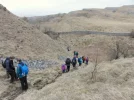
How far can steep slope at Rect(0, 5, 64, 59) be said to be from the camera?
22.4 m

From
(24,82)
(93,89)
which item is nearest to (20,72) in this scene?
(24,82)

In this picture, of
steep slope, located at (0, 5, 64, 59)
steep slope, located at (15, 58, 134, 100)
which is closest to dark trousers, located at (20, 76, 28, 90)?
steep slope, located at (15, 58, 134, 100)

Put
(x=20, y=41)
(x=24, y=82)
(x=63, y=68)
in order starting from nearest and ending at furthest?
(x=24, y=82) < (x=63, y=68) < (x=20, y=41)

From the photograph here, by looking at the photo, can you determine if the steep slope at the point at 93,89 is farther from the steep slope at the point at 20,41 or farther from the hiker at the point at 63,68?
the steep slope at the point at 20,41

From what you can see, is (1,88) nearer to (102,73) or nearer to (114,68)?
(102,73)

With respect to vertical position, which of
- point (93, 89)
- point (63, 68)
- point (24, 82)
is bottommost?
point (63, 68)

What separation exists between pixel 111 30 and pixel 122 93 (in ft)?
162

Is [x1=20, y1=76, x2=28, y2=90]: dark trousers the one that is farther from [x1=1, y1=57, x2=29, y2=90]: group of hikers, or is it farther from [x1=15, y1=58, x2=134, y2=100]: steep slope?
[x1=15, y1=58, x2=134, y2=100]: steep slope

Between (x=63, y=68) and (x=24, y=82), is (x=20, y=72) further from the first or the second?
(x=63, y=68)

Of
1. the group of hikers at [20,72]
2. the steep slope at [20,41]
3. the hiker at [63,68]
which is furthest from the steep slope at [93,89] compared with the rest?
the steep slope at [20,41]

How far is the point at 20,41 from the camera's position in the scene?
25.7 m

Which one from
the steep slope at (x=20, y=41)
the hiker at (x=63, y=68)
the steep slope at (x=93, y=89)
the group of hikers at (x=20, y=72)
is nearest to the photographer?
the steep slope at (x=93, y=89)

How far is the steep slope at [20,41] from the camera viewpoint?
73.5 feet

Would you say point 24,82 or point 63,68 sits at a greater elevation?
point 24,82
